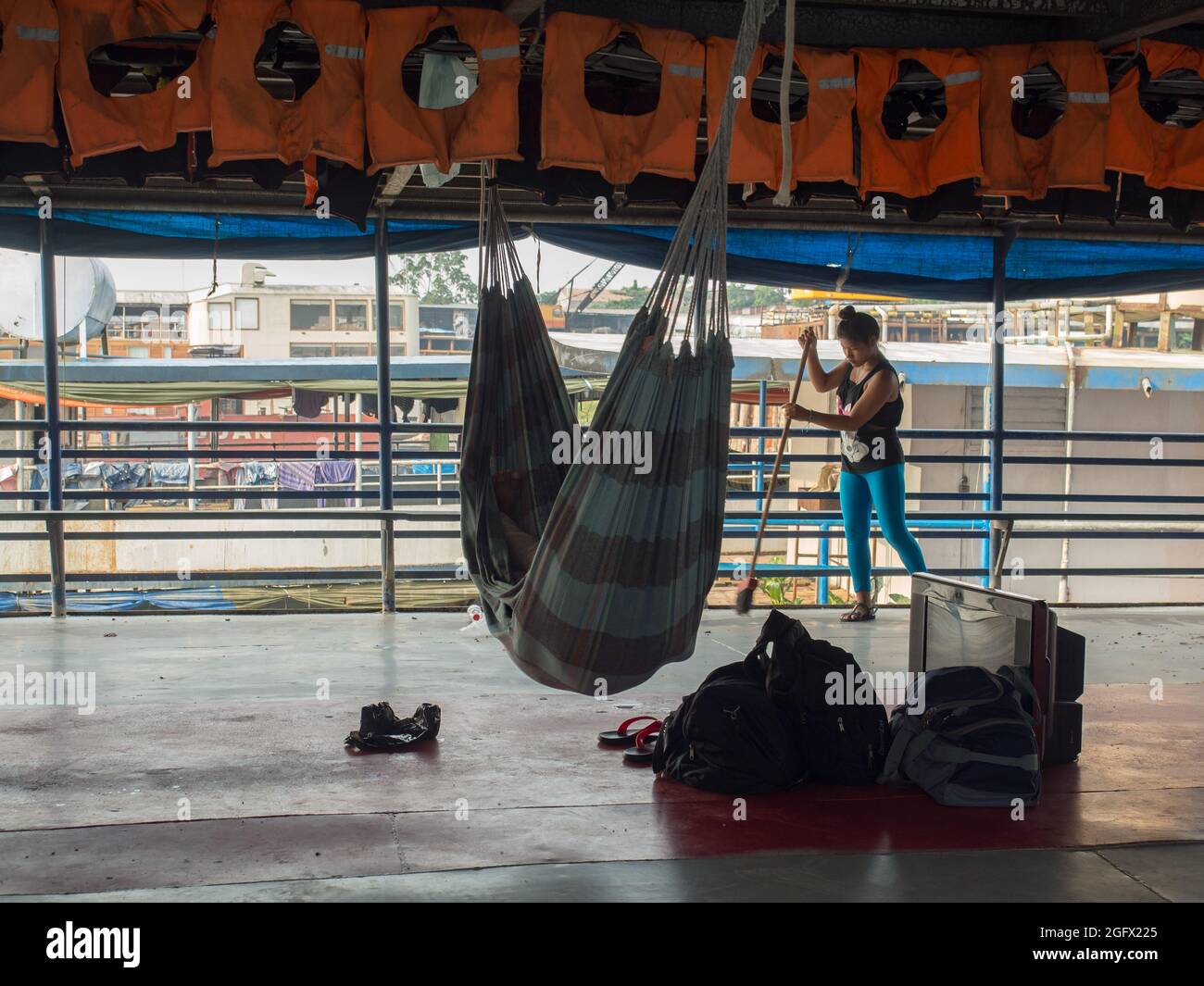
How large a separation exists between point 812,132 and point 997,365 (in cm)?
282

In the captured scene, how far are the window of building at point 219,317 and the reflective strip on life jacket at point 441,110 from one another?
16499mm

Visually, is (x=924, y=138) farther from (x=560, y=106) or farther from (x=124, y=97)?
(x=124, y=97)

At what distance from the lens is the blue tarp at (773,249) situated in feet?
20.2

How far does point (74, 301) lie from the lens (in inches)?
336

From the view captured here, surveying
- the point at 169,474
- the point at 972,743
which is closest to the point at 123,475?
the point at 169,474

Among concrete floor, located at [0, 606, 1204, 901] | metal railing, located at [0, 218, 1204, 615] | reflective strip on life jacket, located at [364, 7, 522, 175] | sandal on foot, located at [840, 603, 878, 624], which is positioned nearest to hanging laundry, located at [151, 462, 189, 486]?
metal railing, located at [0, 218, 1204, 615]

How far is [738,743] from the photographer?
3.57 m

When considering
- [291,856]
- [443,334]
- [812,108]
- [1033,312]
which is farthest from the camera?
[443,334]

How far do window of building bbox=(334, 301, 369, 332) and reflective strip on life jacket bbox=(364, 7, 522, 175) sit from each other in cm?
1559

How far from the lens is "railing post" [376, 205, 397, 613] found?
6352 millimetres

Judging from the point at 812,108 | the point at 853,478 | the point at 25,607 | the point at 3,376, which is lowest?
the point at 25,607
